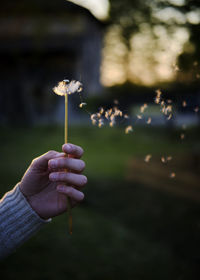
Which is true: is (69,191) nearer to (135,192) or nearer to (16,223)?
(16,223)

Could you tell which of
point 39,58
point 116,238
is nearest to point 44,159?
point 116,238

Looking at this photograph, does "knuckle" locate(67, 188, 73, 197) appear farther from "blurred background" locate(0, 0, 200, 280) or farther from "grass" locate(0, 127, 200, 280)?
"grass" locate(0, 127, 200, 280)

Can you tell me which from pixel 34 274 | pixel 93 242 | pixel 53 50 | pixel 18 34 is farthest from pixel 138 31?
pixel 18 34

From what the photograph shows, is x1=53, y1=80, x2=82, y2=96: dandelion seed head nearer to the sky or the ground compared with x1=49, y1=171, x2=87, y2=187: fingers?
nearer to the sky

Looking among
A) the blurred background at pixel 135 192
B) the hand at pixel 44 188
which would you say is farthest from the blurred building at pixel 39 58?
the hand at pixel 44 188

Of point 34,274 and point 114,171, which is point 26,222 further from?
point 114,171

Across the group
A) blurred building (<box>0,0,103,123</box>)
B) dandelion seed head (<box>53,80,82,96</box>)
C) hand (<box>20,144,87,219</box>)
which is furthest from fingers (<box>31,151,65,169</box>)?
blurred building (<box>0,0,103,123</box>)
